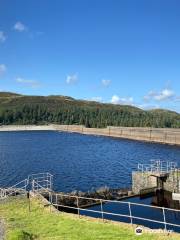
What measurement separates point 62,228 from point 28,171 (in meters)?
49.1

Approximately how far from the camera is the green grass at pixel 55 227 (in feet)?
65.7

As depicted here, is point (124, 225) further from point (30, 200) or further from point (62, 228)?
point (30, 200)

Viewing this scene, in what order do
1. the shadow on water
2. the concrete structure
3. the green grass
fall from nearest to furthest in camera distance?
the green grass → the shadow on water → the concrete structure

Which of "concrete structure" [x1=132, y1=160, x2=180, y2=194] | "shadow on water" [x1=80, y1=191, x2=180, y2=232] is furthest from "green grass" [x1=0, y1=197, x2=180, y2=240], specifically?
"concrete structure" [x1=132, y1=160, x2=180, y2=194]

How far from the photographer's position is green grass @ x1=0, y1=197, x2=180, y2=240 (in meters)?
20.0

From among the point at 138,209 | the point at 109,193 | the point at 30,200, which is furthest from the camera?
the point at 109,193

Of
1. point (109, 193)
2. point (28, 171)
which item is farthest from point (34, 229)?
point (28, 171)

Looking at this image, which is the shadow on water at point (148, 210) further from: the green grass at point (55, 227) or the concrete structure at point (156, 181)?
the green grass at point (55, 227)

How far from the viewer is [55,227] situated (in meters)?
22.8

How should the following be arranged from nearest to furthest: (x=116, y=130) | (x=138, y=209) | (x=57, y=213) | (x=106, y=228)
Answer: (x=106, y=228), (x=57, y=213), (x=138, y=209), (x=116, y=130)

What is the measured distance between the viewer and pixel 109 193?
45.2 metres

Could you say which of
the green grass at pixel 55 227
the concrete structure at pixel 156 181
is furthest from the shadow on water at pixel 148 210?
the green grass at pixel 55 227

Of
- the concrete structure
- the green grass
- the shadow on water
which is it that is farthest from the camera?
the concrete structure

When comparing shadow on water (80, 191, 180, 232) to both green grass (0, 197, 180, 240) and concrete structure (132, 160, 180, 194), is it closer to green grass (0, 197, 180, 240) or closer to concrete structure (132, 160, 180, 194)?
concrete structure (132, 160, 180, 194)
